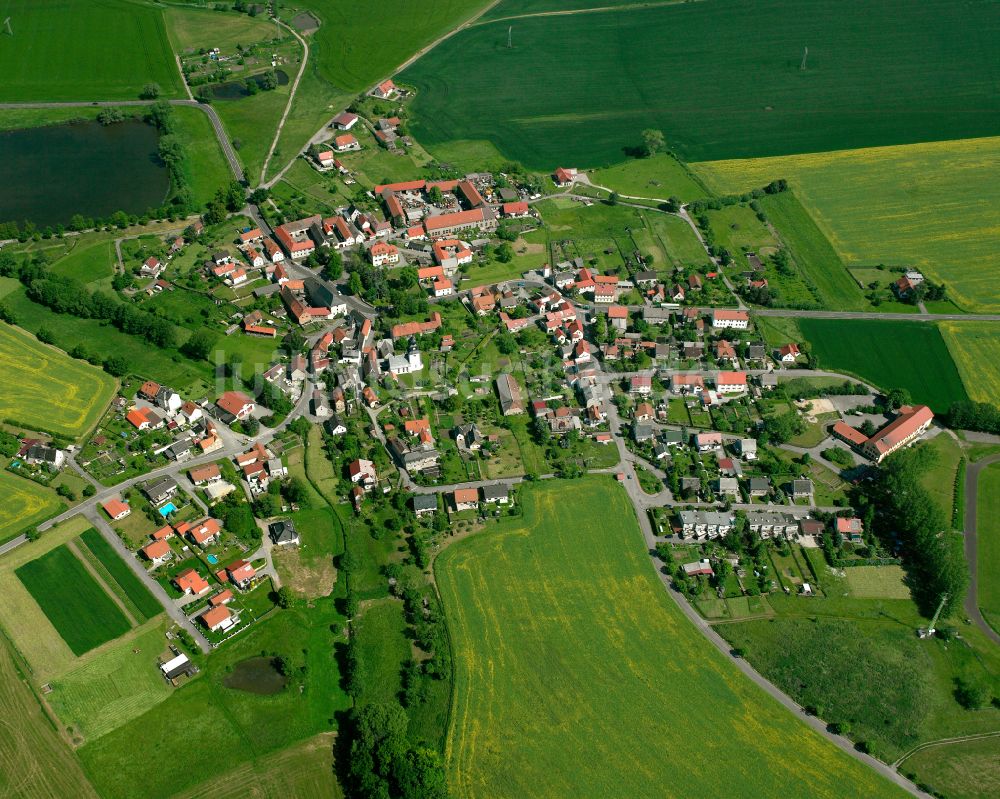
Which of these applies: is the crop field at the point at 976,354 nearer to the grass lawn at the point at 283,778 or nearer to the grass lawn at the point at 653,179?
the grass lawn at the point at 653,179

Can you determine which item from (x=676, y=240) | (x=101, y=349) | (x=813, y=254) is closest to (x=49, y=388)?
(x=101, y=349)

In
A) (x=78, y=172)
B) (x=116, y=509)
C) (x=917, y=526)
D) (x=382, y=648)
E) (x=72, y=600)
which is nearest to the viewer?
(x=382, y=648)

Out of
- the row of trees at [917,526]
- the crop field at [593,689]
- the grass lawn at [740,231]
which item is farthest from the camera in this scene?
the grass lawn at [740,231]

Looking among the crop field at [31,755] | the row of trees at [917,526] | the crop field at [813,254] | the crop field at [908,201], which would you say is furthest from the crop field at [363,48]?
the crop field at [31,755]

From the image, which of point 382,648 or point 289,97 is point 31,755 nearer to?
point 382,648

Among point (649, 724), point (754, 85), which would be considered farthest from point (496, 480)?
point (754, 85)

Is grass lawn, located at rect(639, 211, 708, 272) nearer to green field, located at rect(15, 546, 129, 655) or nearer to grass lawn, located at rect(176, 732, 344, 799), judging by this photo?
grass lawn, located at rect(176, 732, 344, 799)

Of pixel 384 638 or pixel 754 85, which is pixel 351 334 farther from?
pixel 754 85
